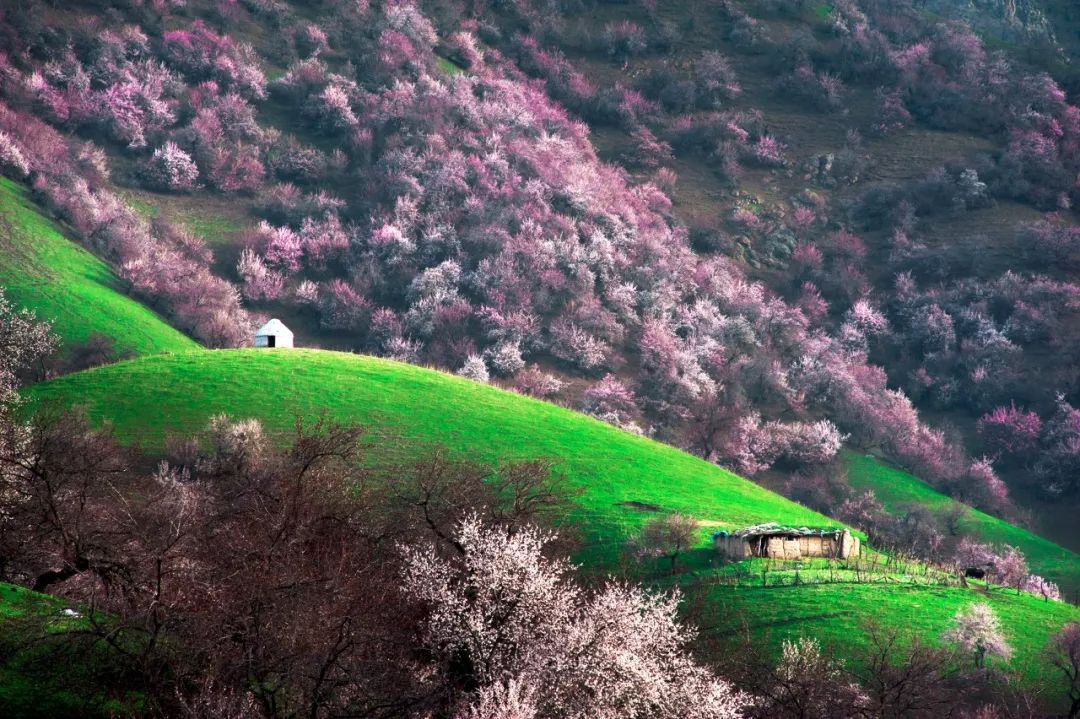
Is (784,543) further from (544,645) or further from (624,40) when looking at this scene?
(624,40)

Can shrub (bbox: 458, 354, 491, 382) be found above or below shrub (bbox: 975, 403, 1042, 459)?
above

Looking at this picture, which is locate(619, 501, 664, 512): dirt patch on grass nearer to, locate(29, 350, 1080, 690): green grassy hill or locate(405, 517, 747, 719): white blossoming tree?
locate(29, 350, 1080, 690): green grassy hill

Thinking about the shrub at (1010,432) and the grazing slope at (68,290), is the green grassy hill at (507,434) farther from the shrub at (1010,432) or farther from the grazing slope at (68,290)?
the shrub at (1010,432)

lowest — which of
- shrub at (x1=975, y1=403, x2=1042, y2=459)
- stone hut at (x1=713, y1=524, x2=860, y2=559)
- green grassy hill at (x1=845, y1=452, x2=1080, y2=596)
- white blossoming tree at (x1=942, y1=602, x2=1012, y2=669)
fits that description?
shrub at (x1=975, y1=403, x2=1042, y2=459)

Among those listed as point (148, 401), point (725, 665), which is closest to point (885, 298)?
point (148, 401)

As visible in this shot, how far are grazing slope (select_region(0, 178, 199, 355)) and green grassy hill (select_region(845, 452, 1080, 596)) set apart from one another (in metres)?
46.8

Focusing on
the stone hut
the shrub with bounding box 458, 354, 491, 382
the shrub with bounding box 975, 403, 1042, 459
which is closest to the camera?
the stone hut

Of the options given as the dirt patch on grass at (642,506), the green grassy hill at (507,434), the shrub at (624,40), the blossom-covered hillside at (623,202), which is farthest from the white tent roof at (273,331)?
the shrub at (624,40)

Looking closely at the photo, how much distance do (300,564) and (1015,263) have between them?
323 ft

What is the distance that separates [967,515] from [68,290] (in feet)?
194

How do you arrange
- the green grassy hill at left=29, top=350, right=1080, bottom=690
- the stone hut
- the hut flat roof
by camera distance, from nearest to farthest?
1. the green grassy hill at left=29, top=350, right=1080, bottom=690
2. the stone hut
3. the hut flat roof

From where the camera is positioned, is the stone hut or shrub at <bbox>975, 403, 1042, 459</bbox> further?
shrub at <bbox>975, 403, 1042, 459</bbox>

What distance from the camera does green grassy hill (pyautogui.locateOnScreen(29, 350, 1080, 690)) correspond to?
43.5 m

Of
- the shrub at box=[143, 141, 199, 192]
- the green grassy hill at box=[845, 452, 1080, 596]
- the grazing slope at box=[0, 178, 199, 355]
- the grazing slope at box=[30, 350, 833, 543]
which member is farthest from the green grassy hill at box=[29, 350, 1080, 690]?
the shrub at box=[143, 141, 199, 192]
